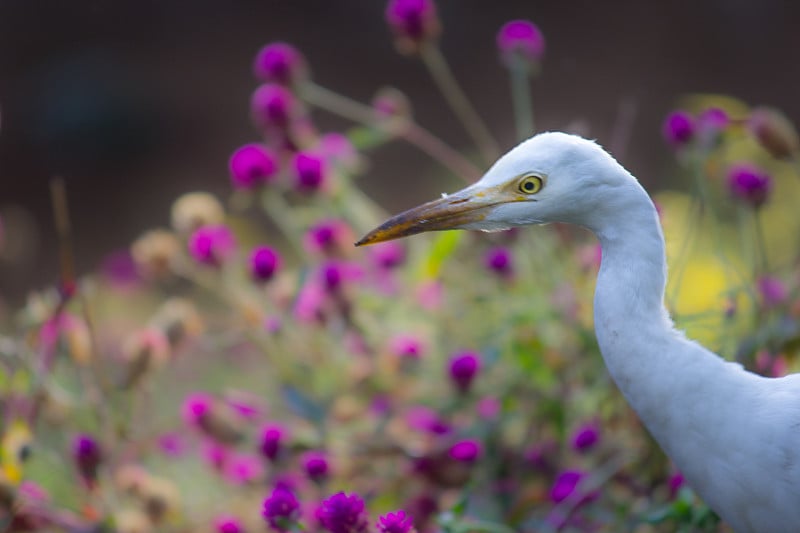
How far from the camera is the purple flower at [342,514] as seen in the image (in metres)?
1.09

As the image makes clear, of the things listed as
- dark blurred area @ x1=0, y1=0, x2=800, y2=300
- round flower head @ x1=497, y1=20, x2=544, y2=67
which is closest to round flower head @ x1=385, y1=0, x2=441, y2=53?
round flower head @ x1=497, y1=20, x2=544, y2=67

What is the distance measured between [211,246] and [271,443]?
1.38ft

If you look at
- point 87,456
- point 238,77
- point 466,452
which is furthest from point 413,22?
point 238,77

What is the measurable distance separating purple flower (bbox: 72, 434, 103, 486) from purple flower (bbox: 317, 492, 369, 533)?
0.57 metres

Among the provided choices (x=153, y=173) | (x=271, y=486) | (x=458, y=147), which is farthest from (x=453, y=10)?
(x=271, y=486)

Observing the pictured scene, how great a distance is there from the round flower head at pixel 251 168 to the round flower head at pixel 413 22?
34 centimetres

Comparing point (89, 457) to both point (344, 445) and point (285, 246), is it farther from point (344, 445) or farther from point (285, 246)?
point (285, 246)

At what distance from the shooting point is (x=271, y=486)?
5.33 feet

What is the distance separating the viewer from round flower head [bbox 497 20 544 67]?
1.77m

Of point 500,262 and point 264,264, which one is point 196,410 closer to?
point 264,264

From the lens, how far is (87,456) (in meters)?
1.53

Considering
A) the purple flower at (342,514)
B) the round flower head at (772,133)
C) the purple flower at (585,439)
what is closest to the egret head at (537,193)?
the purple flower at (342,514)

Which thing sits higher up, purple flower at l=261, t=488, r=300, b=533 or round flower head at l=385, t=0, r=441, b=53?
round flower head at l=385, t=0, r=441, b=53

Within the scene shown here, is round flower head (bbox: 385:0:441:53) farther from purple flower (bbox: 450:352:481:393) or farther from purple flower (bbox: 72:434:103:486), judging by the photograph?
purple flower (bbox: 72:434:103:486)
